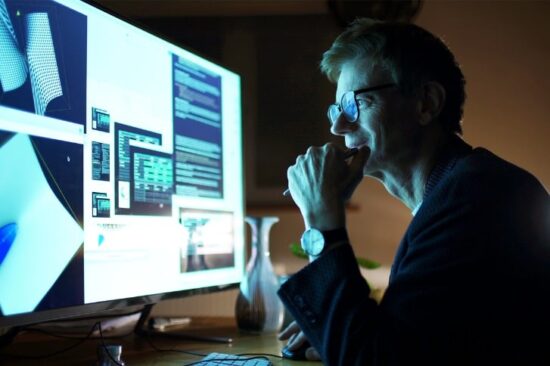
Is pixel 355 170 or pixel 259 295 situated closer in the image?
pixel 355 170

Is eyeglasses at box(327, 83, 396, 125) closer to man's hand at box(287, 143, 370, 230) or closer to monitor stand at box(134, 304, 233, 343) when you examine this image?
man's hand at box(287, 143, 370, 230)

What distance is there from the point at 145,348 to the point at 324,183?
0.61 meters

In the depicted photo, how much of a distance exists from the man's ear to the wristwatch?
1.02 ft

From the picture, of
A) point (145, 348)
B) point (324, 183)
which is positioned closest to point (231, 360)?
point (145, 348)

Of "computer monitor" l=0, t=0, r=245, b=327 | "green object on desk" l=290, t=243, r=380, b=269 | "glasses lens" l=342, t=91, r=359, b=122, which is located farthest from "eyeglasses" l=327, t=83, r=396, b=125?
"green object on desk" l=290, t=243, r=380, b=269

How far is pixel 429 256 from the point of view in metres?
0.87

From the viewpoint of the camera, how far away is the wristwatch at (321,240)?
933 mm

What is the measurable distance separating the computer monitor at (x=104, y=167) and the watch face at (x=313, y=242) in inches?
16.5

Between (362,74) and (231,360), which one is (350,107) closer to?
(362,74)

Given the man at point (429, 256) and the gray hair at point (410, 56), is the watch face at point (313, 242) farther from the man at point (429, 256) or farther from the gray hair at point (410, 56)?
the gray hair at point (410, 56)

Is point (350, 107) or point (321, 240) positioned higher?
point (350, 107)

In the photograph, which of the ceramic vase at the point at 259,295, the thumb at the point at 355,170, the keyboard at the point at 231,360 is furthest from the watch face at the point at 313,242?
the ceramic vase at the point at 259,295

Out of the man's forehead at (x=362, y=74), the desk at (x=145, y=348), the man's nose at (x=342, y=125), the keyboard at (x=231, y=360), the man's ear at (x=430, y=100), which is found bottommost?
the desk at (x=145, y=348)

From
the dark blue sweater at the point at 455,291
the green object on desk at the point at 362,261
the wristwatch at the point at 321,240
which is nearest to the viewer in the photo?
the dark blue sweater at the point at 455,291
